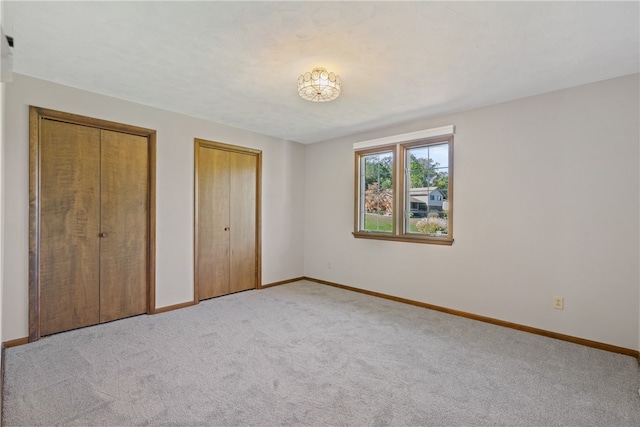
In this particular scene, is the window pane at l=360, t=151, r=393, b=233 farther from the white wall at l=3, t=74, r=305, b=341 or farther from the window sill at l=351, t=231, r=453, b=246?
the white wall at l=3, t=74, r=305, b=341

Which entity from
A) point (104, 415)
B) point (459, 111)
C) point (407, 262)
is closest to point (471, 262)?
point (407, 262)

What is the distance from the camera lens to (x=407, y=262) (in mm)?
4012

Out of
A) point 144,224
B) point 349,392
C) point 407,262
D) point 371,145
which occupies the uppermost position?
point 371,145

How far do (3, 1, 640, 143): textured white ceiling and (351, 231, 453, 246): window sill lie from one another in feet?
5.01

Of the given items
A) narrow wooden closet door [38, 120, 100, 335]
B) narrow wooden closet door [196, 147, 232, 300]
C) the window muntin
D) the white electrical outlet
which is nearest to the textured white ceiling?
narrow wooden closet door [38, 120, 100, 335]

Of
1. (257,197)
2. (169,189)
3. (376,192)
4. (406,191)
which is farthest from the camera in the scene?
(257,197)

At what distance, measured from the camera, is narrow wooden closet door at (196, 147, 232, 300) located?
4031mm

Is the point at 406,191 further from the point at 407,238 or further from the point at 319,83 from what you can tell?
the point at 319,83

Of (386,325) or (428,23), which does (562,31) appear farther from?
(386,325)

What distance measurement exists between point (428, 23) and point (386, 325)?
2.68 metres

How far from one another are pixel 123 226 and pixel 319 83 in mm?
2580

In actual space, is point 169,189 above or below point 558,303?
above

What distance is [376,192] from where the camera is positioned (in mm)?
4449

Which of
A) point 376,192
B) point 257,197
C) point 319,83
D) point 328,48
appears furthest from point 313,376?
point 257,197
